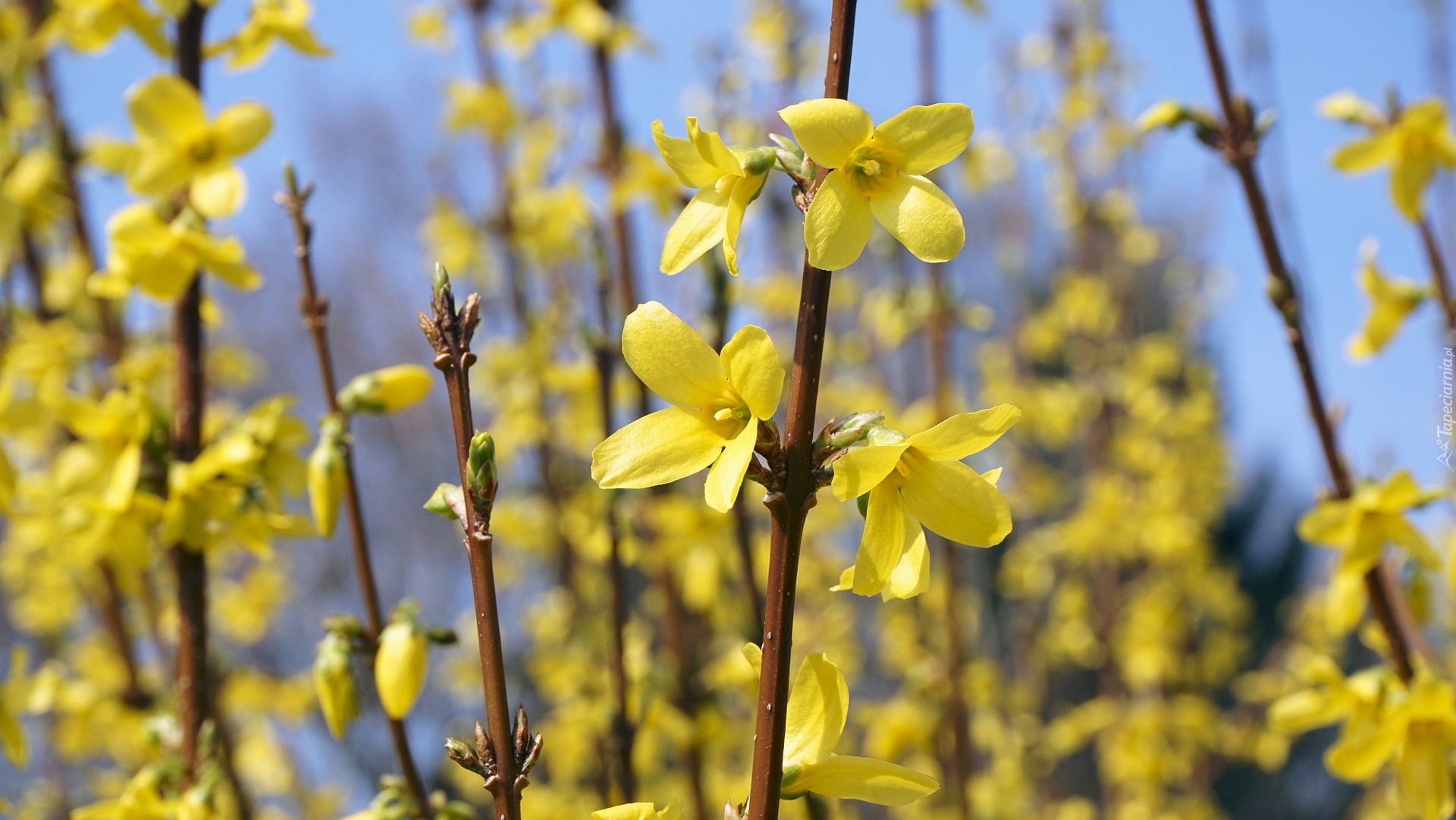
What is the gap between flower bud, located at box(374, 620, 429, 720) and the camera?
1.31 m

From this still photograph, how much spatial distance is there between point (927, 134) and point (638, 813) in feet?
2.16

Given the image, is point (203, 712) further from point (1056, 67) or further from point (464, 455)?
point (1056, 67)

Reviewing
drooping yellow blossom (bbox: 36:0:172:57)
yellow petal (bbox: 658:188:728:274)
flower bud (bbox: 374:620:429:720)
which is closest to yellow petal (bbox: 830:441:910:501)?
yellow petal (bbox: 658:188:728:274)

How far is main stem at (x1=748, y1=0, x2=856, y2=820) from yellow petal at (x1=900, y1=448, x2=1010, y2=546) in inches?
4.5

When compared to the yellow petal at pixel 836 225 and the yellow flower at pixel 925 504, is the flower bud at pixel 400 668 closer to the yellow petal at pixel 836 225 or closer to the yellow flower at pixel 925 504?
the yellow flower at pixel 925 504

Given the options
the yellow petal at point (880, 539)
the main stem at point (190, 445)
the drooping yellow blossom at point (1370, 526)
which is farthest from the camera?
the drooping yellow blossom at point (1370, 526)

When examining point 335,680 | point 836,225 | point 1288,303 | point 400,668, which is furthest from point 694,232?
point 1288,303

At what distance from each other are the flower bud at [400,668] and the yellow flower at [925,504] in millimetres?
661

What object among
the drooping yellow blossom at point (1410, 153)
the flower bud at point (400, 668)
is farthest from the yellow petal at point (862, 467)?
the drooping yellow blossom at point (1410, 153)

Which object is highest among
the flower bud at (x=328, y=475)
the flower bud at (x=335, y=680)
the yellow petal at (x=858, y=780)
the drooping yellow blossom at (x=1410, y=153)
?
the drooping yellow blossom at (x=1410, y=153)

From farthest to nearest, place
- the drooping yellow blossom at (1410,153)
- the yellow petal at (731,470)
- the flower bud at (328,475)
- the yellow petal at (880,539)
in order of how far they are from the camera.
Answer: the drooping yellow blossom at (1410,153), the flower bud at (328,475), the yellow petal at (880,539), the yellow petal at (731,470)

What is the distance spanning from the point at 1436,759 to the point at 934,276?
2491 mm

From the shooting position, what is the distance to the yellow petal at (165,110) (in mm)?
1569

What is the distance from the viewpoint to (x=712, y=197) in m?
0.98
